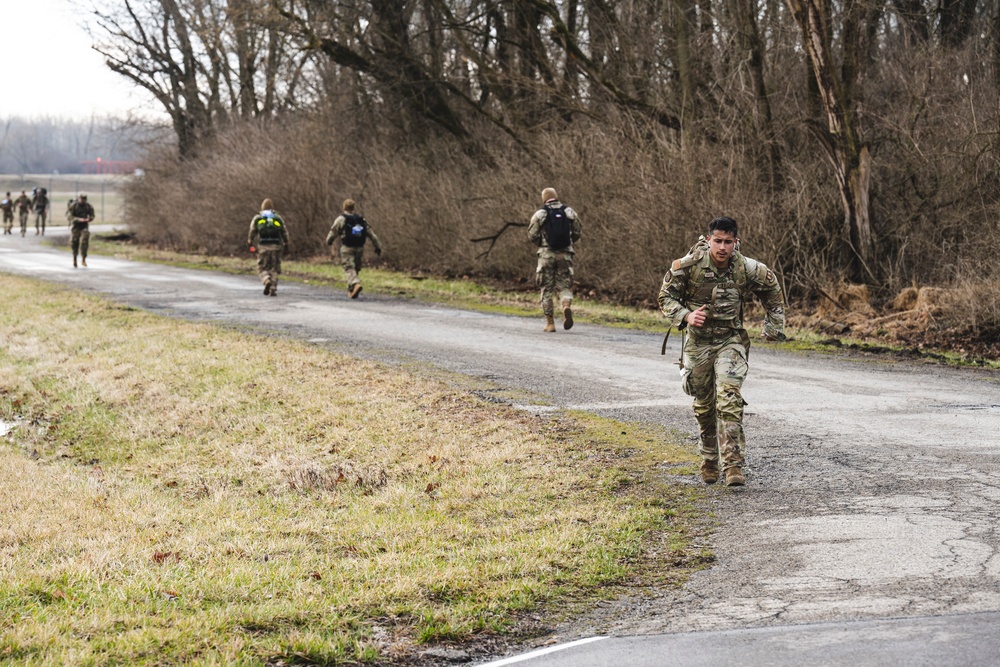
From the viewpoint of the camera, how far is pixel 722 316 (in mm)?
8141

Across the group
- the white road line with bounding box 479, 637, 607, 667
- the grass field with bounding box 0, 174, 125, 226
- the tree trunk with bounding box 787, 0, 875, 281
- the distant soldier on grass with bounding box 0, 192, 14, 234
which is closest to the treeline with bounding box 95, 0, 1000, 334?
the tree trunk with bounding box 787, 0, 875, 281

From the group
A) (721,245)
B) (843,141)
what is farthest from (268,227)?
(721,245)

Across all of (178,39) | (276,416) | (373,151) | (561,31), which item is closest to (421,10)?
(373,151)

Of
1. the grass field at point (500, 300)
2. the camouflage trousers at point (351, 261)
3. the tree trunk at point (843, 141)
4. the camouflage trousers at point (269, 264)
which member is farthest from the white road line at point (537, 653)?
the camouflage trousers at point (269, 264)

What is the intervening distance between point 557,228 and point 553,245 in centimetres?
26

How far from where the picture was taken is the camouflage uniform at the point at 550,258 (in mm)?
16594

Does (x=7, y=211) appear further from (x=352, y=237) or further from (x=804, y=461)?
(x=804, y=461)

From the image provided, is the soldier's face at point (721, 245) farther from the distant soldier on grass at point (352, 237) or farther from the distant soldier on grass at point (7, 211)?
the distant soldier on grass at point (7, 211)

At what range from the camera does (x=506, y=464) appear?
9242 mm

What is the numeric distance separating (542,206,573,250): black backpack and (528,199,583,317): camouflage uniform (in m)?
0.04

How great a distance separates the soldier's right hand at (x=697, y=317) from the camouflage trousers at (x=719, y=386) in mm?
251

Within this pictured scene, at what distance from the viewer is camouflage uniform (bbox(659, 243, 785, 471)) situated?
8117 millimetres

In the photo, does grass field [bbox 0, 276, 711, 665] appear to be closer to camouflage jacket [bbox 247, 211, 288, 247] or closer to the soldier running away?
the soldier running away

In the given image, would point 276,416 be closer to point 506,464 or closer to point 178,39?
point 506,464
